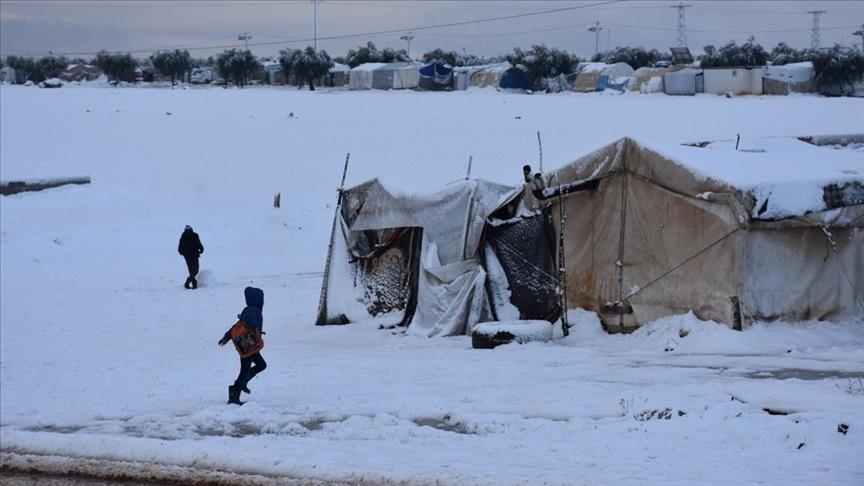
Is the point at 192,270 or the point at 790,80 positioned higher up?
the point at 790,80

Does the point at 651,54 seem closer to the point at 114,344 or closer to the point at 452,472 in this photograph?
the point at 114,344

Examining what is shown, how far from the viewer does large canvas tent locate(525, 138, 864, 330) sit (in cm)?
1422

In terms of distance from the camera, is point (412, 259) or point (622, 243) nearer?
point (622, 243)

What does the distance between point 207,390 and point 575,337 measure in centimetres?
514

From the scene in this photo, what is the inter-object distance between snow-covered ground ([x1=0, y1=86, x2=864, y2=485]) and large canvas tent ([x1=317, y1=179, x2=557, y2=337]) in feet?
1.62

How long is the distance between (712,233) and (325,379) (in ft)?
16.8

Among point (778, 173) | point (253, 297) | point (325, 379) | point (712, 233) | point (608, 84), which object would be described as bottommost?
point (325, 379)

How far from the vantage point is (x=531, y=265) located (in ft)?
55.5

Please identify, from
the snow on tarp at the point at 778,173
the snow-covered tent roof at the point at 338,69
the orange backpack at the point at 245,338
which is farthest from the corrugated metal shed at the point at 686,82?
the orange backpack at the point at 245,338

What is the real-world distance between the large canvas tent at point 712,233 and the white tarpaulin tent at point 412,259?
1.24 meters

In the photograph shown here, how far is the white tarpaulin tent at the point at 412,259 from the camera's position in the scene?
17.1 metres

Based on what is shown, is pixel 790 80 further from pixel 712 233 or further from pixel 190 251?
pixel 712 233

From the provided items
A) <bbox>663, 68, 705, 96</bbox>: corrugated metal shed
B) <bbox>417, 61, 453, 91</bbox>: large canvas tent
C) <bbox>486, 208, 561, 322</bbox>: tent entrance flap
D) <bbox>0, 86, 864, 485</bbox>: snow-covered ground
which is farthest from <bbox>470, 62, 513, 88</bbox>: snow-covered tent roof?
<bbox>486, 208, 561, 322</bbox>: tent entrance flap

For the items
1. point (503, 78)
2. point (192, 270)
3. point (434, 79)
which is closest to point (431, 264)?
point (192, 270)
